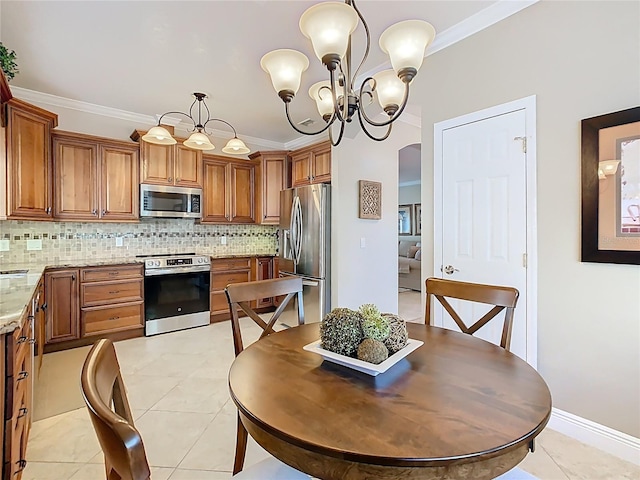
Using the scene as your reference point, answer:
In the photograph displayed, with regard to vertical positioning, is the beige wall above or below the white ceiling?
below

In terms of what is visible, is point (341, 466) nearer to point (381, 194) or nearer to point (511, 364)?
point (511, 364)

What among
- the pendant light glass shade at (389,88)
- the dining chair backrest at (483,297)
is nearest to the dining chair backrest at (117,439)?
the dining chair backrest at (483,297)

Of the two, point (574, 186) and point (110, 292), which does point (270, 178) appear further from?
point (574, 186)

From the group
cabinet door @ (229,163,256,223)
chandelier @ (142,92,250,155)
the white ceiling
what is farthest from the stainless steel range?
the white ceiling

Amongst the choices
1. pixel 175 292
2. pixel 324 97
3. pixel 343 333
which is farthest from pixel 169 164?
pixel 343 333

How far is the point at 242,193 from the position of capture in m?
4.91

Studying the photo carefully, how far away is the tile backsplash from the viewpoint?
11.4 ft

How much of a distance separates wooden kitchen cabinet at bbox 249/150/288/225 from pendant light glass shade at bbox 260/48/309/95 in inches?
131

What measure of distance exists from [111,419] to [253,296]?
1255 mm

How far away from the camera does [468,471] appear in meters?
0.72

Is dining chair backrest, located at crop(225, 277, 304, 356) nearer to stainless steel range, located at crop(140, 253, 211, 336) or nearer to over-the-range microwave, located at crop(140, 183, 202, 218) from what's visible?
stainless steel range, located at crop(140, 253, 211, 336)

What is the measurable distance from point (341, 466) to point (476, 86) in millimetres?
2547

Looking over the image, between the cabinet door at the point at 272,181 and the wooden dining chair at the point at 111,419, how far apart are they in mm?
4076

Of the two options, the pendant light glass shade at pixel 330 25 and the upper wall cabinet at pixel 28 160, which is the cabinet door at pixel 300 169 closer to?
the upper wall cabinet at pixel 28 160
